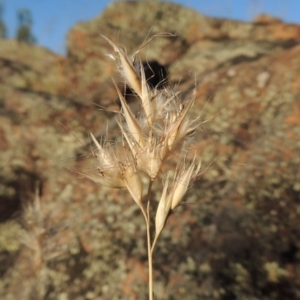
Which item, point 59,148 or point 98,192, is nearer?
point 98,192

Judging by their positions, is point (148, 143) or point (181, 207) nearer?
point (148, 143)

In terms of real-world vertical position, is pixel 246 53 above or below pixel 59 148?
above

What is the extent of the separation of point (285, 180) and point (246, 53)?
2706mm

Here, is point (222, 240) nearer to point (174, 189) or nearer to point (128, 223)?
point (128, 223)

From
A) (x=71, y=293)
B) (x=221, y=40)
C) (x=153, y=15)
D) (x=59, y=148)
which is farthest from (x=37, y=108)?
(x=153, y=15)

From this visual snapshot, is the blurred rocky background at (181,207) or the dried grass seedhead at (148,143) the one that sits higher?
the blurred rocky background at (181,207)

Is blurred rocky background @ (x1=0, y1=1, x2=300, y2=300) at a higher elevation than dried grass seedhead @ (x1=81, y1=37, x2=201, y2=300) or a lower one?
higher

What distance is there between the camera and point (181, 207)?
355cm

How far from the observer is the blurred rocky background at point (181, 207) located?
3.06 meters

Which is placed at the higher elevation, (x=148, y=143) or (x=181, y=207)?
(x=181, y=207)

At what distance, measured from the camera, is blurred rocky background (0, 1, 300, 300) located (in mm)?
3062

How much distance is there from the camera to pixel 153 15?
26.9 ft

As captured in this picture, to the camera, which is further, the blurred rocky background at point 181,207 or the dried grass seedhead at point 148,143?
the blurred rocky background at point 181,207

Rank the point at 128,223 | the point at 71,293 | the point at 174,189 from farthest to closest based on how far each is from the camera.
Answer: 1. the point at 128,223
2. the point at 71,293
3. the point at 174,189
